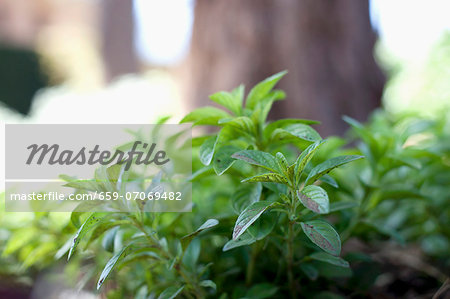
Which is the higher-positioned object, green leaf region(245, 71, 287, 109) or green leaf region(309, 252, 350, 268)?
green leaf region(245, 71, 287, 109)

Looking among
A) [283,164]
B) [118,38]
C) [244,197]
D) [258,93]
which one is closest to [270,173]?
[283,164]

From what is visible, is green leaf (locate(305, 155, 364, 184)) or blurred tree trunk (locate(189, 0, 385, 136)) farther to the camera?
blurred tree trunk (locate(189, 0, 385, 136))

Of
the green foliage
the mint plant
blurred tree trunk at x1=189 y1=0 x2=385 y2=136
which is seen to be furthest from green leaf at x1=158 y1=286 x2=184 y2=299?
blurred tree trunk at x1=189 y1=0 x2=385 y2=136

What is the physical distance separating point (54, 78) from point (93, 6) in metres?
4.96

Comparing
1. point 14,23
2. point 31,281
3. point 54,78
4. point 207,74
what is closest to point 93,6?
point 14,23

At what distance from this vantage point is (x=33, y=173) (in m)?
0.88

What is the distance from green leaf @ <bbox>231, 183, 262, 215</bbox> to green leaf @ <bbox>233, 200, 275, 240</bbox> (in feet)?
0.24

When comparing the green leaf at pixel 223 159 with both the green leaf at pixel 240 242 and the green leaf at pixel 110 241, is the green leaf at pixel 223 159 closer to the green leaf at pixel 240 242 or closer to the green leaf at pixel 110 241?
the green leaf at pixel 240 242

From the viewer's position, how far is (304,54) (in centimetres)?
189

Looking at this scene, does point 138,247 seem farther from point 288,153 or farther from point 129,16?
point 129,16

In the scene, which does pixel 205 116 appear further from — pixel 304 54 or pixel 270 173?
pixel 304 54

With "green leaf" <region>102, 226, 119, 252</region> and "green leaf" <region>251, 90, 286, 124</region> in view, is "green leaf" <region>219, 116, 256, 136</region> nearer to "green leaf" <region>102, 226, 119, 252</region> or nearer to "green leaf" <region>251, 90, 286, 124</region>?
"green leaf" <region>251, 90, 286, 124</region>

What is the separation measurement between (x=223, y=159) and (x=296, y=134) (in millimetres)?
122

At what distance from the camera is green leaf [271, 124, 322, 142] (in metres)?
0.55
